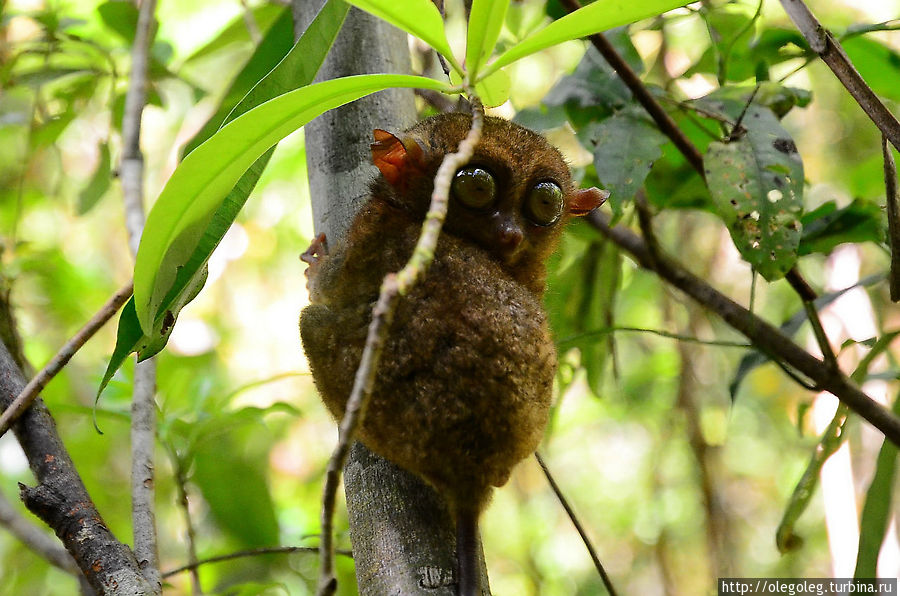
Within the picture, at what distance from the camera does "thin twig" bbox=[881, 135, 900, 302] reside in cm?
170

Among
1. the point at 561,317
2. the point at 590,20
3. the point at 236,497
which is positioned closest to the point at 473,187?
the point at 590,20

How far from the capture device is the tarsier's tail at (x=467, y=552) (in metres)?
1.27

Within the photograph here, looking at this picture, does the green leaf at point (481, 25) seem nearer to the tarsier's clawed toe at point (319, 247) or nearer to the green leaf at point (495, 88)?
the green leaf at point (495, 88)

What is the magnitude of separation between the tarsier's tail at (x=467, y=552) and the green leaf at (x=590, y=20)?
0.72 meters

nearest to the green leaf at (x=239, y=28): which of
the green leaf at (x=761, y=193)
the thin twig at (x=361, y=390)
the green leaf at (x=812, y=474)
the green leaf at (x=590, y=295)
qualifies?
the green leaf at (x=590, y=295)

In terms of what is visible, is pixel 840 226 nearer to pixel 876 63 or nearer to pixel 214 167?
pixel 876 63

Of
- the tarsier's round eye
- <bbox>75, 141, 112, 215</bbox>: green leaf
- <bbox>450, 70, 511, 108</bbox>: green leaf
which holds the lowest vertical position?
the tarsier's round eye

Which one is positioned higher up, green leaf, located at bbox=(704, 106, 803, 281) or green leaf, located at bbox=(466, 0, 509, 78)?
green leaf, located at bbox=(704, 106, 803, 281)

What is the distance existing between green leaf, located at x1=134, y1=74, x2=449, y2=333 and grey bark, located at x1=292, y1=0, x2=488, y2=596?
1.52ft

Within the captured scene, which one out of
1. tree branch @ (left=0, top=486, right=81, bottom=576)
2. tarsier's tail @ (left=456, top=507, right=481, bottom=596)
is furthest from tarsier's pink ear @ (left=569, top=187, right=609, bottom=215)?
tree branch @ (left=0, top=486, right=81, bottom=576)

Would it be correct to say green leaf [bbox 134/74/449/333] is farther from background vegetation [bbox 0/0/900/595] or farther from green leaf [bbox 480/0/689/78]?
background vegetation [bbox 0/0/900/595]

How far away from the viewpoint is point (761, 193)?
1872 mm

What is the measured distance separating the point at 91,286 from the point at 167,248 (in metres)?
3.84

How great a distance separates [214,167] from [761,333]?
5.18ft
